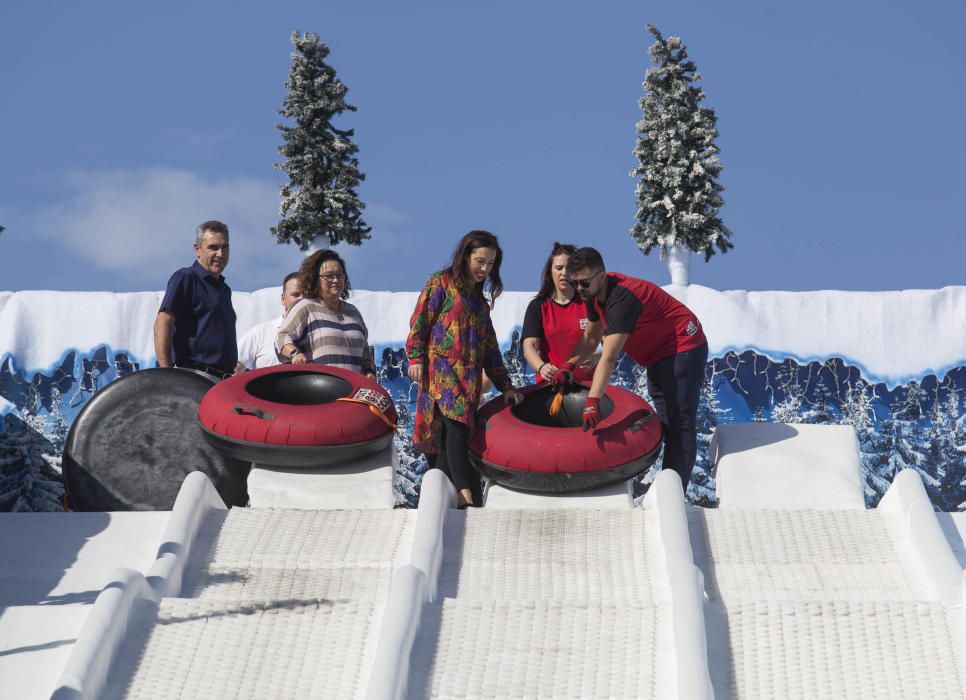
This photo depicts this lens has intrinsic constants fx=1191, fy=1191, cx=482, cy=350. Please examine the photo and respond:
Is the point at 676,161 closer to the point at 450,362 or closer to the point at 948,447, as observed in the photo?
the point at 948,447

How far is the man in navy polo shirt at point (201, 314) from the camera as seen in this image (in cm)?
579

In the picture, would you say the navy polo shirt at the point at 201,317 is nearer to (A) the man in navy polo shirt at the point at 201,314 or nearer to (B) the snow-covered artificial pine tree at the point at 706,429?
(A) the man in navy polo shirt at the point at 201,314

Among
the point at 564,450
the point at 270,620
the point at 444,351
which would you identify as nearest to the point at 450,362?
the point at 444,351

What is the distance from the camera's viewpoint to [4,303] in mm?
9141

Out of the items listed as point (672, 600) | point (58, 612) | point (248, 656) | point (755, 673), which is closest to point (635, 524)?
point (672, 600)

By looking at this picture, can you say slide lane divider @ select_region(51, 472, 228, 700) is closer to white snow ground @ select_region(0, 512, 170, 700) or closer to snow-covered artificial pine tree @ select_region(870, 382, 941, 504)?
white snow ground @ select_region(0, 512, 170, 700)

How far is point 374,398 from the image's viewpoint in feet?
18.4

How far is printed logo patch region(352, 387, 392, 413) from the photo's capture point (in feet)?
18.3

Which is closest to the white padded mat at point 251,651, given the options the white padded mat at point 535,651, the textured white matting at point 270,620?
the textured white matting at point 270,620

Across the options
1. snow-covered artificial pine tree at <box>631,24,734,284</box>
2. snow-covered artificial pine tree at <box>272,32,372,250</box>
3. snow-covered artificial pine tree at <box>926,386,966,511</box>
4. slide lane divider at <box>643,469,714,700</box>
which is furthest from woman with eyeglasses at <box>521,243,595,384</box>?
snow-covered artificial pine tree at <box>272,32,372,250</box>

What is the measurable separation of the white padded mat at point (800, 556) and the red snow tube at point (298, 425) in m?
1.59

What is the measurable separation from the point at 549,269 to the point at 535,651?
2.15 metres

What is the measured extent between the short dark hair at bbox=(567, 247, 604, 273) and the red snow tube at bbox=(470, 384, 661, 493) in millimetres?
752

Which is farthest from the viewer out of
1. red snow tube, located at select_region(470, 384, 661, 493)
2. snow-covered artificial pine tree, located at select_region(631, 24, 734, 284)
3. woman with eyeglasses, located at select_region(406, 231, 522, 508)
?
snow-covered artificial pine tree, located at select_region(631, 24, 734, 284)
